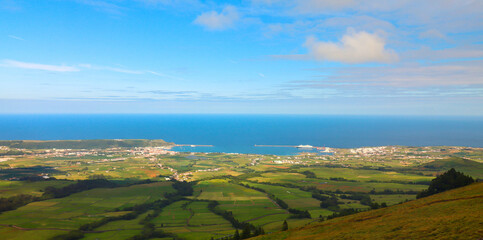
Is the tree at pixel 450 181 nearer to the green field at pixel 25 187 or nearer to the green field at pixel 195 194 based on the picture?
the green field at pixel 195 194

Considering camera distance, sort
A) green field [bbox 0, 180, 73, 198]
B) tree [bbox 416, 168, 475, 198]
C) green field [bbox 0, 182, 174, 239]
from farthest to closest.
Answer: green field [bbox 0, 180, 73, 198]
green field [bbox 0, 182, 174, 239]
tree [bbox 416, 168, 475, 198]

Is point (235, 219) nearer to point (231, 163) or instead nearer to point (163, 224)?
point (163, 224)

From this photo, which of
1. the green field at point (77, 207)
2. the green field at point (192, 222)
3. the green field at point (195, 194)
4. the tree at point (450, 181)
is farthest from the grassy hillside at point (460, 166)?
Result: the green field at point (77, 207)

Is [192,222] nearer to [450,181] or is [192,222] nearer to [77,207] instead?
[77,207]

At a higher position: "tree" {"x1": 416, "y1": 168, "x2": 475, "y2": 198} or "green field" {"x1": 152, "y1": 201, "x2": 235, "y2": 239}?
"tree" {"x1": 416, "y1": 168, "x2": 475, "y2": 198}

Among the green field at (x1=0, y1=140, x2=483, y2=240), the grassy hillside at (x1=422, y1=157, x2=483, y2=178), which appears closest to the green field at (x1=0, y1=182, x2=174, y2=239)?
Answer: the green field at (x1=0, y1=140, x2=483, y2=240)

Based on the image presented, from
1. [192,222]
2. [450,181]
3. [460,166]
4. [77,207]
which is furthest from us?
[460,166]

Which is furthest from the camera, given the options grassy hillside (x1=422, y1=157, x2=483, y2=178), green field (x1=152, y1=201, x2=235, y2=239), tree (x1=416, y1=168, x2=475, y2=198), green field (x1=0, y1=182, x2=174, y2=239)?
grassy hillside (x1=422, y1=157, x2=483, y2=178)

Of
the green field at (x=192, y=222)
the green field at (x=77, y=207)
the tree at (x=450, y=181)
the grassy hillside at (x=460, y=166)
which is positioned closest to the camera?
the tree at (x=450, y=181)

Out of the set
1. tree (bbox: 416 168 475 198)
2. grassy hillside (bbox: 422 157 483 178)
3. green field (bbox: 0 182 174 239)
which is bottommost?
green field (bbox: 0 182 174 239)

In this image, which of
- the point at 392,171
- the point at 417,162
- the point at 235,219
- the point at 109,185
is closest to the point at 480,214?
the point at 235,219

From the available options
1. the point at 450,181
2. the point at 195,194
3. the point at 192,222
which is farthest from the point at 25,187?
the point at 450,181

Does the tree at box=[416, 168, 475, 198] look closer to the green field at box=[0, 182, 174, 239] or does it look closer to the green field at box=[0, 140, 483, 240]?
the green field at box=[0, 140, 483, 240]
